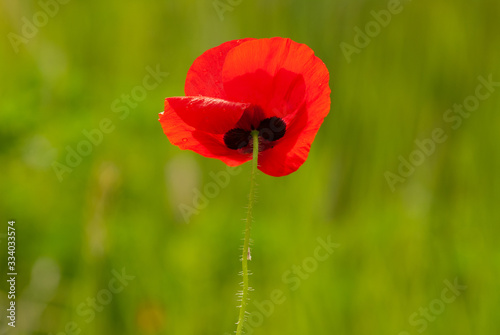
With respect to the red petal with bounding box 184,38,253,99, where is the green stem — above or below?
below

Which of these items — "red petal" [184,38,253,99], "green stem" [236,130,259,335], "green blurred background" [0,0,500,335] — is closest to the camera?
"green stem" [236,130,259,335]

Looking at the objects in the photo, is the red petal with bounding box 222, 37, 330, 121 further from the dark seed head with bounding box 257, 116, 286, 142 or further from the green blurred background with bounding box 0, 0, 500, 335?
the green blurred background with bounding box 0, 0, 500, 335

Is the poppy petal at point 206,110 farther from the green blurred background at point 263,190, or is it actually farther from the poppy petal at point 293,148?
the green blurred background at point 263,190

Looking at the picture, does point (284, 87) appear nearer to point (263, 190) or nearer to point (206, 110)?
point (206, 110)

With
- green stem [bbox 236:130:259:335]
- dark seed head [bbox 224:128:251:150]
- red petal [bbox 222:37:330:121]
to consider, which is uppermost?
red petal [bbox 222:37:330:121]

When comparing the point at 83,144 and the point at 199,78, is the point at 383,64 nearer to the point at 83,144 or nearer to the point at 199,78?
the point at 83,144

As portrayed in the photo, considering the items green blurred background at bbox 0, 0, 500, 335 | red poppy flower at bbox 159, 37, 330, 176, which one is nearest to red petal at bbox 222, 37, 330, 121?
red poppy flower at bbox 159, 37, 330, 176

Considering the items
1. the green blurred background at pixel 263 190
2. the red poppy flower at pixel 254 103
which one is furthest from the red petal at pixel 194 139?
the green blurred background at pixel 263 190

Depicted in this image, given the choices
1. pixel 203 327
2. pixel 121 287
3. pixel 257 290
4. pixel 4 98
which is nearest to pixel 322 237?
pixel 257 290
